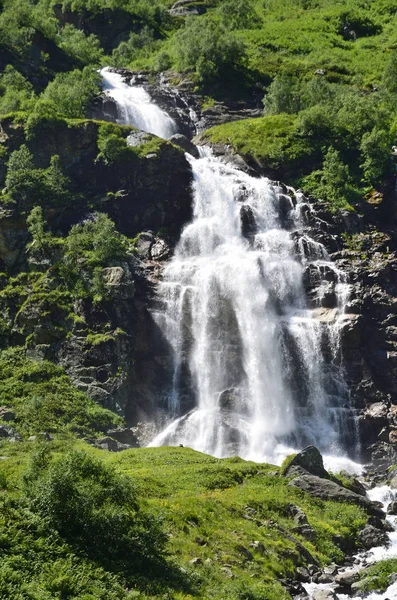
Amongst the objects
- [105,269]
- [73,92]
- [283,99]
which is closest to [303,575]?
[105,269]

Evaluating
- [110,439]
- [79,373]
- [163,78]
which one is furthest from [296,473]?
[163,78]

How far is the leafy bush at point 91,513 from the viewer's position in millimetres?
17609

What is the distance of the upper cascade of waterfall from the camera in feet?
266

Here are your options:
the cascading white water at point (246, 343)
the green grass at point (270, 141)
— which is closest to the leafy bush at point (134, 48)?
the green grass at point (270, 141)

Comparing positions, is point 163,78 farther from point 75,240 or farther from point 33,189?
point 75,240

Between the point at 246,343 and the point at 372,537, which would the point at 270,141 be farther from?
the point at 372,537

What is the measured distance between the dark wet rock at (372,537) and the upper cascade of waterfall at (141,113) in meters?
62.3

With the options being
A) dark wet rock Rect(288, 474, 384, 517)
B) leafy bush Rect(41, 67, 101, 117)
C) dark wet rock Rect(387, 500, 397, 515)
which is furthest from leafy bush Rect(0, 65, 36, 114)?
dark wet rock Rect(387, 500, 397, 515)

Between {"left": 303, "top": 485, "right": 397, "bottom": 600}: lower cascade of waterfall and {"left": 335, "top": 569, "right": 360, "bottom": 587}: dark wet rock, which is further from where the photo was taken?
{"left": 335, "top": 569, "right": 360, "bottom": 587}: dark wet rock

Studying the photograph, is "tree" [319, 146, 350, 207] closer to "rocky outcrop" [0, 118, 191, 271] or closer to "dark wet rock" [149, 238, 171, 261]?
"rocky outcrop" [0, 118, 191, 271]

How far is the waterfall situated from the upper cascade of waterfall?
22848mm

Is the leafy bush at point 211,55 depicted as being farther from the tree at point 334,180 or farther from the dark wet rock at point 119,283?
the dark wet rock at point 119,283

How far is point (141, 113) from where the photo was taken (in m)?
82.4

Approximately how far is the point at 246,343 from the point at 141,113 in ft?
139
